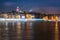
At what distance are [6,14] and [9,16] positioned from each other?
3.37m

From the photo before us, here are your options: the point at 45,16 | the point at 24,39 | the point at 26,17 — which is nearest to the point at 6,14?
the point at 26,17

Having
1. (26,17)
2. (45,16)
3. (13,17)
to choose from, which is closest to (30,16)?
(26,17)

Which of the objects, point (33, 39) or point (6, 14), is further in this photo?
point (6, 14)

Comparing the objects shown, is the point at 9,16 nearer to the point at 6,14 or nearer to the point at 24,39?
the point at 6,14

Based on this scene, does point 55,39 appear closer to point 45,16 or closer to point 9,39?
point 9,39

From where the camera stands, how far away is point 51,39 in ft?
45.6

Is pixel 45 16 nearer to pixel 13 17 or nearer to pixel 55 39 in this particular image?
pixel 13 17

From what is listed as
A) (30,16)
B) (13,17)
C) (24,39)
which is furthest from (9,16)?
(24,39)

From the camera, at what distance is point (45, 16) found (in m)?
99.2

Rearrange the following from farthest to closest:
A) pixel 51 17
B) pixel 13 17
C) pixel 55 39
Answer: pixel 13 17 → pixel 51 17 → pixel 55 39

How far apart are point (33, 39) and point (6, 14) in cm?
10769

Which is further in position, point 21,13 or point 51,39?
point 21,13

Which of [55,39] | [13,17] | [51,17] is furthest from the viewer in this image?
[13,17]

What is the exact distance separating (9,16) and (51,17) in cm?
2947
